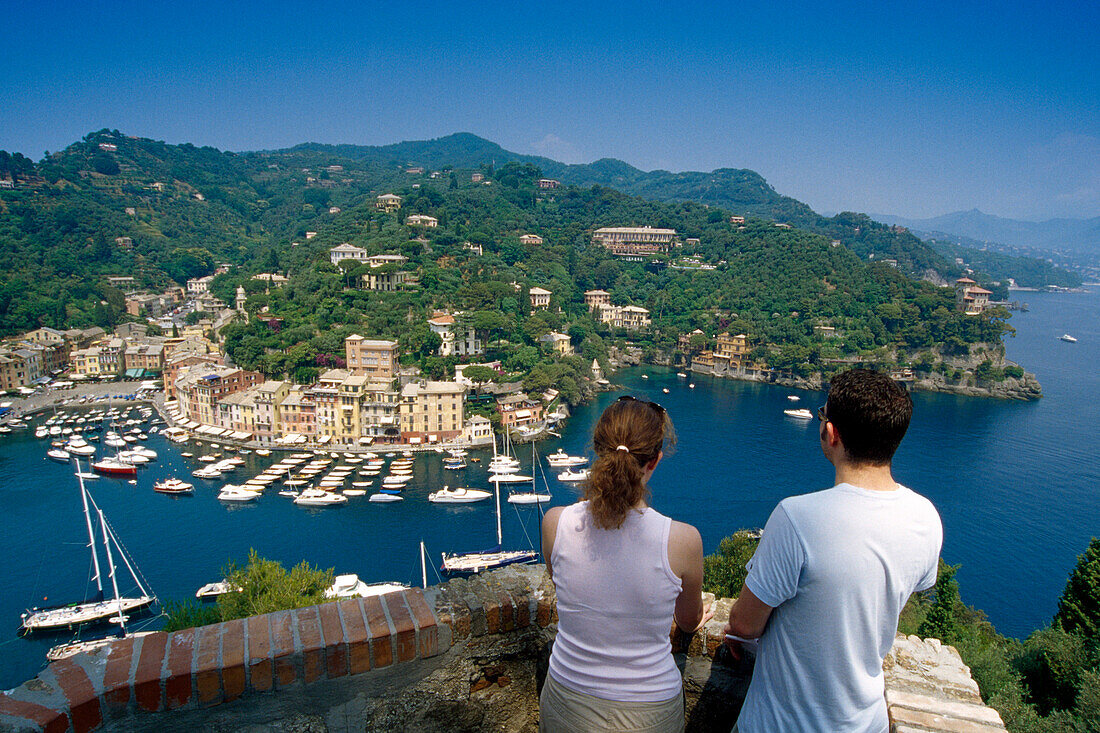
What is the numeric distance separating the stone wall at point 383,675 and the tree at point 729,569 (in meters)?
9.17

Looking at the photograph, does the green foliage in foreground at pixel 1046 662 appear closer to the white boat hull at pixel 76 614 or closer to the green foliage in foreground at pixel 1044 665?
the green foliage in foreground at pixel 1044 665

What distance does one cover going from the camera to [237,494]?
19.3m

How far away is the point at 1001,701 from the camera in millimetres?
3338

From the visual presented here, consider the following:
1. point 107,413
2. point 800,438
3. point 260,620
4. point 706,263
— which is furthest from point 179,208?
point 260,620

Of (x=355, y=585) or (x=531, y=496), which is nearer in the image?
(x=355, y=585)

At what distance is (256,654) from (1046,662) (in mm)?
6521

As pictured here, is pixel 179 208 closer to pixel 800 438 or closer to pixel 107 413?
pixel 107 413

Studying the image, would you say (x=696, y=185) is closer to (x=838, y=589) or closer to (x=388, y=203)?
(x=388, y=203)

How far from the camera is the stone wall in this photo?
124 centimetres

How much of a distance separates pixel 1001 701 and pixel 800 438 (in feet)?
81.3

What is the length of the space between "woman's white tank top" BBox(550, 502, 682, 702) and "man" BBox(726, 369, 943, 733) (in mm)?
173

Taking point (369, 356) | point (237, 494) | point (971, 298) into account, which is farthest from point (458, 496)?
point (971, 298)

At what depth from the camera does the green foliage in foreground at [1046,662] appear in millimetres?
3199

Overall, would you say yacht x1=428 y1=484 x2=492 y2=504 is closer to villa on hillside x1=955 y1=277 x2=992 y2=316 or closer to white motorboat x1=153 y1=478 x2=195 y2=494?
white motorboat x1=153 y1=478 x2=195 y2=494
